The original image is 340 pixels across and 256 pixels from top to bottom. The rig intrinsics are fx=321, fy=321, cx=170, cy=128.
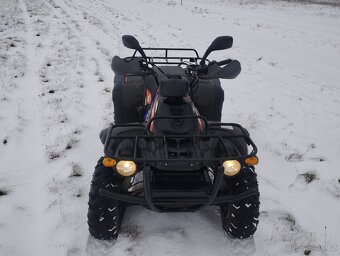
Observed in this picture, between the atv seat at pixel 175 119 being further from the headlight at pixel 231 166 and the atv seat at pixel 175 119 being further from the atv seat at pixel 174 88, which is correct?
the headlight at pixel 231 166

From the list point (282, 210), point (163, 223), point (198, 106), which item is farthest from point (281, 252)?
point (198, 106)

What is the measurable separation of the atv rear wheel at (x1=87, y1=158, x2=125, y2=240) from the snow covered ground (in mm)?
231

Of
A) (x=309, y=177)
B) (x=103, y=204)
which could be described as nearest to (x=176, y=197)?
(x=103, y=204)

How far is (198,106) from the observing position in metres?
3.70

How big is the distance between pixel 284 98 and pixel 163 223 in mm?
4119

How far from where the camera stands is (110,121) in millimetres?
4770

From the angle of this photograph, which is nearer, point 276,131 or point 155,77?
point 155,77

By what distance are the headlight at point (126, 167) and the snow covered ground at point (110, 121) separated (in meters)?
0.76

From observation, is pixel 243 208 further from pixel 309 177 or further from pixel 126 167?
pixel 309 177

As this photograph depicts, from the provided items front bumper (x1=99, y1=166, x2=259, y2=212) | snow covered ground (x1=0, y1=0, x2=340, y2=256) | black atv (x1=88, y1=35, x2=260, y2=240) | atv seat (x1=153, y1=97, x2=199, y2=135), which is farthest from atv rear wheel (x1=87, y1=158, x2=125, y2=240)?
atv seat (x1=153, y1=97, x2=199, y2=135)

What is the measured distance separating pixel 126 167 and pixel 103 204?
15.5 inches

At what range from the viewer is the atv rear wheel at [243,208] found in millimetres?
2422

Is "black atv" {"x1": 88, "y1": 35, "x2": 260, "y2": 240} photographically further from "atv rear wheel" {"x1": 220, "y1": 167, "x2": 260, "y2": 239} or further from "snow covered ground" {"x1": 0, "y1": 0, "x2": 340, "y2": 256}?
"snow covered ground" {"x1": 0, "y1": 0, "x2": 340, "y2": 256}

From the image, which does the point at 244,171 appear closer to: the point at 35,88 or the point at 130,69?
the point at 130,69
